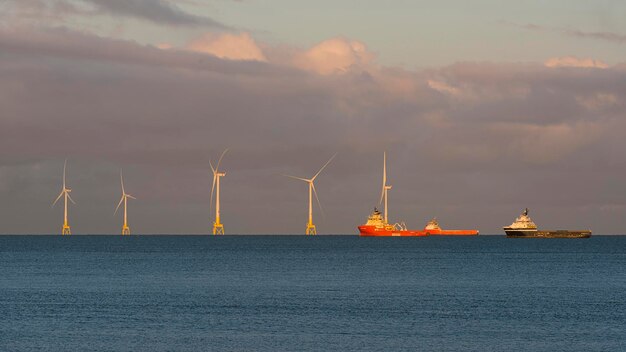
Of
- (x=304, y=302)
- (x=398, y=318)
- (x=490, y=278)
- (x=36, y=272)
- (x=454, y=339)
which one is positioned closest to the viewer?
(x=454, y=339)

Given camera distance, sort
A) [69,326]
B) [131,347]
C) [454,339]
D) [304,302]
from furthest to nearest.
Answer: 1. [304,302]
2. [69,326]
3. [454,339]
4. [131,347]

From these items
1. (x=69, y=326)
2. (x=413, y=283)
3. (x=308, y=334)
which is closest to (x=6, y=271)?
(x=413, y=283)

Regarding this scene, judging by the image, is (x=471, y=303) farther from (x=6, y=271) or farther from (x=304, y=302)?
(x=6, y=271)

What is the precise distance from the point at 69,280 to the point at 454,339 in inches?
3644

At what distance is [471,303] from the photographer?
121000 mm

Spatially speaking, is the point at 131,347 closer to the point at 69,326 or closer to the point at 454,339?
the point at 69,326

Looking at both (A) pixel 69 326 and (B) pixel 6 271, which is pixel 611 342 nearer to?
(A) pixel 69 326

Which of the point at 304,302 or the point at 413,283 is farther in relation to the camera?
the point at 413,283

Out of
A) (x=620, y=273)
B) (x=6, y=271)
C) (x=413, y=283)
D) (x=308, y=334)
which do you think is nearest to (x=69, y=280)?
(x=6, y=271)

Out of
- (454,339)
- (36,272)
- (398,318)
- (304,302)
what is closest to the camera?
(454,339)

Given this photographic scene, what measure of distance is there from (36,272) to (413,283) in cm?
7368

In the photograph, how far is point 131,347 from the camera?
8081cm

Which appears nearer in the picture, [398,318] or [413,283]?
[398,318]

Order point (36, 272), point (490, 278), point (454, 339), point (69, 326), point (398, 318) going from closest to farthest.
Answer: point (454, 339)
point (69, 326)
point (398, 318)
point (490, 278)
point (36, 272)
